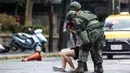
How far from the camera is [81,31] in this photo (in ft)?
39.1

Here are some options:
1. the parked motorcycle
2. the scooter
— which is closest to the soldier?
the parked motorcycle

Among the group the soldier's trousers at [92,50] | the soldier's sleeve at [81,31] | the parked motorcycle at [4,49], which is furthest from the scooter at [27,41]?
the soldier's sleeve at [81,31]

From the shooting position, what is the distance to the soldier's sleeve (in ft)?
38.8

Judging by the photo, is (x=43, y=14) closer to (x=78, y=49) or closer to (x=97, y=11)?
(x=97, y=11)

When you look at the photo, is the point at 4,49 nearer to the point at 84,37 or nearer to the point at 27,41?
the point at 27,41

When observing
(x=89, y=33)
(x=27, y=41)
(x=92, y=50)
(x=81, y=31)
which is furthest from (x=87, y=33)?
(x=27, y=41)

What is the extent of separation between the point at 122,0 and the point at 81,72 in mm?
35794

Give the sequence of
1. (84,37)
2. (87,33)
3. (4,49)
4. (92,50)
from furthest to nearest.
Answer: (4,49) → (92,50) → (87,33) → (84,37)

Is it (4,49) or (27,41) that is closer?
(4,49)

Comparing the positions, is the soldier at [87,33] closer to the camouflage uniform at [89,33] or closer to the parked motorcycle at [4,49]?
the camouflage uniform at [89,33]

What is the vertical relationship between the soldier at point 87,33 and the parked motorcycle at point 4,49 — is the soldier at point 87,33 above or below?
above

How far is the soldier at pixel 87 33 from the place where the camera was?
39.2ft

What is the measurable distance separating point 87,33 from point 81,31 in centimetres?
20

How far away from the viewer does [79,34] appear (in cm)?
1194
